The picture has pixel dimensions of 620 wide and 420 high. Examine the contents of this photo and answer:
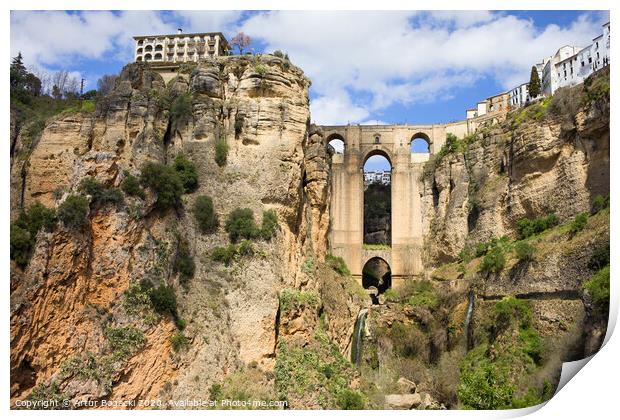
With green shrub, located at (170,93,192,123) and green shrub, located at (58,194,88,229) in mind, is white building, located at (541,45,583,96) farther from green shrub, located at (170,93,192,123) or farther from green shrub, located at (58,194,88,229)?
green shrub, located at (58,194,88,229)

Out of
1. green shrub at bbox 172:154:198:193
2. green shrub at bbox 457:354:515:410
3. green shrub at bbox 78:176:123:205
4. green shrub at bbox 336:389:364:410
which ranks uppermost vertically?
green shrub at bbox 172:154:198:193

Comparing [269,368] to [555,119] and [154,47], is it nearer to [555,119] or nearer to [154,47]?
[555,119]

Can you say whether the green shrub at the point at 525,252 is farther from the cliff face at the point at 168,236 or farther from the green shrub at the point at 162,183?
the green shrub at the point at 162,183

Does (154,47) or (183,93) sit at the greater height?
(154,47)

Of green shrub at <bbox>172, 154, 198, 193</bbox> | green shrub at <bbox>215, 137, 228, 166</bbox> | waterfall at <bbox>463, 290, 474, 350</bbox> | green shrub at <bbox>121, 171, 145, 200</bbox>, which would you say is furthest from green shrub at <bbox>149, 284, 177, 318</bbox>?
waterfall at <bbox>463, 290, 474, 350</bbox>

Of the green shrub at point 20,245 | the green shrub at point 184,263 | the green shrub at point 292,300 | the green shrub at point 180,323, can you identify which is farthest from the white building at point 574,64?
the green shrub at point 20,245

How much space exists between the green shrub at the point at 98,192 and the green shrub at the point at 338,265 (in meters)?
14.8

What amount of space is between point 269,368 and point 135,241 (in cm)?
702

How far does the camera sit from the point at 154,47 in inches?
1734

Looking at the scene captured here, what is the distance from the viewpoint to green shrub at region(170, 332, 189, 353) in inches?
878

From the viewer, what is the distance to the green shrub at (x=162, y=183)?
2433cm

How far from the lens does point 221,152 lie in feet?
91.0

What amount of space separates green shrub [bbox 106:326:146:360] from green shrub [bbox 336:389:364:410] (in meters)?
7.73
